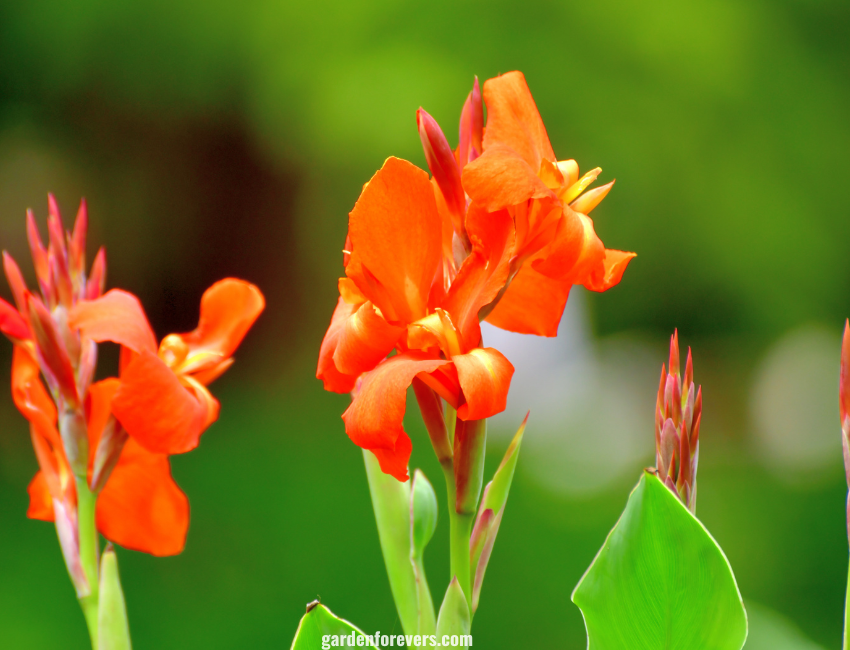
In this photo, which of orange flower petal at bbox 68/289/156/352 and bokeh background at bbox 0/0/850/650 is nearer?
orange flower petal at bbox 68/289/156/352

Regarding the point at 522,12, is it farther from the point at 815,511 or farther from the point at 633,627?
the point at 633,627

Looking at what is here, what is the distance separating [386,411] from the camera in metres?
0.24

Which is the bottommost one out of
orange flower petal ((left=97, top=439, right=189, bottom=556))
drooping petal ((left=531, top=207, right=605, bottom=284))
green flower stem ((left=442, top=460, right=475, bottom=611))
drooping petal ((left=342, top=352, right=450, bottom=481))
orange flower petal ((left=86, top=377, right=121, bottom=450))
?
orange flower petal ((left=97, top=439, right=189, bottom=556))

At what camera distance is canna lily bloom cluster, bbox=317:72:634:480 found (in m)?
0.25

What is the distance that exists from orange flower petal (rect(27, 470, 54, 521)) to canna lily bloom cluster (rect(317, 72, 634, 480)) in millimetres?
199

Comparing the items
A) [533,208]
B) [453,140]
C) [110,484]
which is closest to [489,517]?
[533,208]

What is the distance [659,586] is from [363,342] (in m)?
0.13

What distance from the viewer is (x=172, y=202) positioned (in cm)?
194

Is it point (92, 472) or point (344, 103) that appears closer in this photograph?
point (92, 472)

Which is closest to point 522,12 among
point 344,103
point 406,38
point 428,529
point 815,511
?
point 406,38

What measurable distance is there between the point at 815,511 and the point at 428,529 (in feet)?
5.39

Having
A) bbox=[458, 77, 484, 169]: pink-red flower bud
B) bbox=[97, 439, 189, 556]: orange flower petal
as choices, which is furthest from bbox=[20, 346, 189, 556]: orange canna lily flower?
bbox=[458, 77, 484, 169]: pink-red flower bud

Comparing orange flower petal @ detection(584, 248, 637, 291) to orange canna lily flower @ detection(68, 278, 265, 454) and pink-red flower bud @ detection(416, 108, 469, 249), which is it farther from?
orange canna lily flower @ detection(68, 278, 265, 454)

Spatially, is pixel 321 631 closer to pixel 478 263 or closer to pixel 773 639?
pixel 478 263
